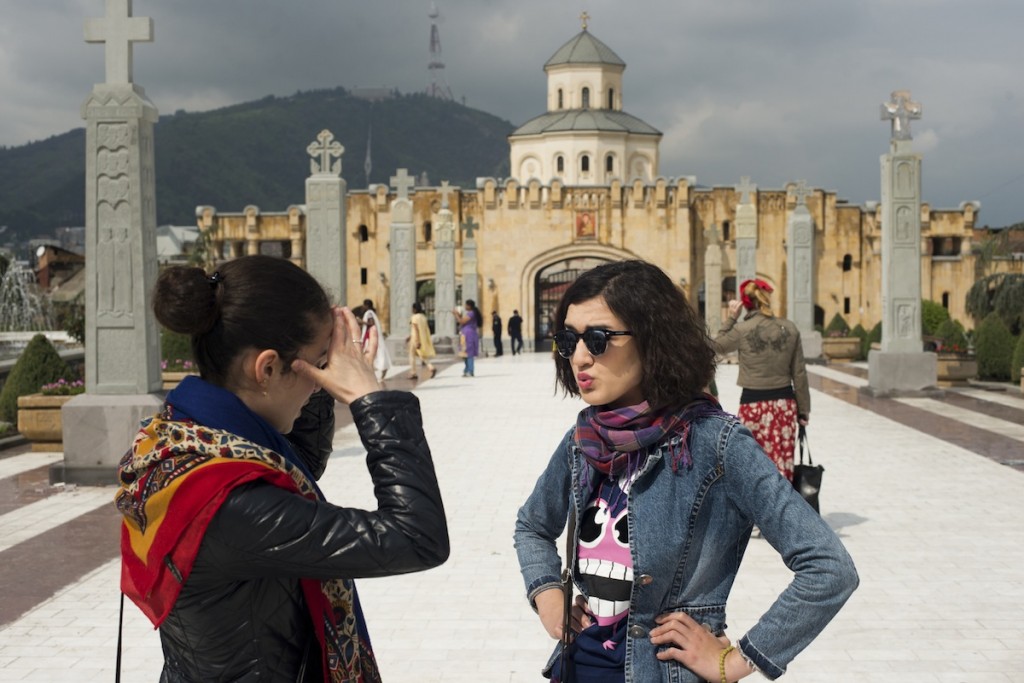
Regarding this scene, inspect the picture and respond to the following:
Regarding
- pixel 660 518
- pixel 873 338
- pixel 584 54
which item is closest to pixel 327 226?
pixel 660 518

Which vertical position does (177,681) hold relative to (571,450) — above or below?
below

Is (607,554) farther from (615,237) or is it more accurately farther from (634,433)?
(615,237)

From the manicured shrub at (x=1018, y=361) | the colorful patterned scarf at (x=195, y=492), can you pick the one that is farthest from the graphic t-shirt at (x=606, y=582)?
the manicured shrub at (x=1018, y=361)

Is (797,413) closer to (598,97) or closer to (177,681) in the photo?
(177,681)

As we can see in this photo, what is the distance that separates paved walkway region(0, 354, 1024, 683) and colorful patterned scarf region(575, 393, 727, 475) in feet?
8.33

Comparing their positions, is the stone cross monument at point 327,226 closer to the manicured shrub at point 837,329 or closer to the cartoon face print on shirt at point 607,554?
the cartoon face print on shirt at point 607,554

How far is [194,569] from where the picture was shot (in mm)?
1956

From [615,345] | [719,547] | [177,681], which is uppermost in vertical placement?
[615,345]

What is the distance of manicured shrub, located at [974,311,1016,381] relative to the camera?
1948 cm

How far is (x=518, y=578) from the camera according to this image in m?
6.48

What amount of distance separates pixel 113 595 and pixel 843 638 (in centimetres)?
365

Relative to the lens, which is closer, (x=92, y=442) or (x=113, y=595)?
(x=113, y=595)

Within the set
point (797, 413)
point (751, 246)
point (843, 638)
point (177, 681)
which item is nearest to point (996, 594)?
point (843, 638)

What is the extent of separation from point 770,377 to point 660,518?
4941 mm
